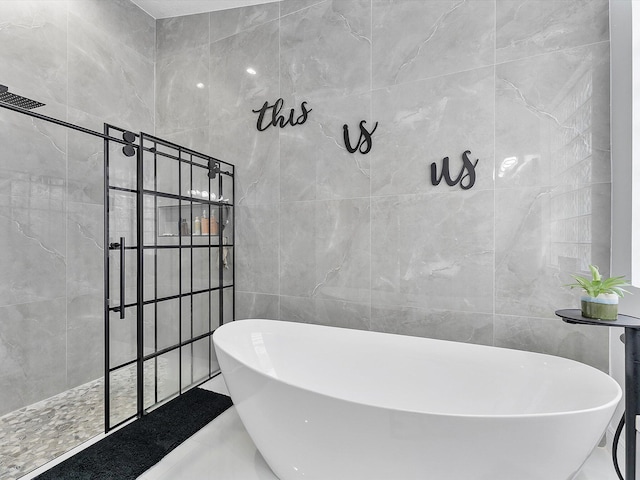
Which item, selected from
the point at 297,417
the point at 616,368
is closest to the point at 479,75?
the point at 616,368

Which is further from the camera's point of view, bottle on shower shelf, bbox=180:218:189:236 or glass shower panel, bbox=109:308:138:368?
glass shower panel, bbox=109:308:138:368

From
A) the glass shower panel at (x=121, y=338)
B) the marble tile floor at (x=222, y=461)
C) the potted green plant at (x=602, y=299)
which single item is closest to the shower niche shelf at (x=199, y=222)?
the glass shower panel at (x=121, y=338)

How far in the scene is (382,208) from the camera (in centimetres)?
217

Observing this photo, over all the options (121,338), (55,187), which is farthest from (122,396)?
(55,187)

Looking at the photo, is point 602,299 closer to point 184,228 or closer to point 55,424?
point 184,228

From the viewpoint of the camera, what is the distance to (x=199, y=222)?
2549mm

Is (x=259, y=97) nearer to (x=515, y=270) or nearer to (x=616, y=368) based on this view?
(x=515, y=270)

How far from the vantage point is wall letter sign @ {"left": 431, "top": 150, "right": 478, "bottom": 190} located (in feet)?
6.41

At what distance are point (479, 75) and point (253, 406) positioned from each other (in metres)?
2.12

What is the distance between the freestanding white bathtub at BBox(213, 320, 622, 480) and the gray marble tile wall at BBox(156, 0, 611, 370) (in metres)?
0.34

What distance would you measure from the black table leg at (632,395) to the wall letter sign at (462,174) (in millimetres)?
1018

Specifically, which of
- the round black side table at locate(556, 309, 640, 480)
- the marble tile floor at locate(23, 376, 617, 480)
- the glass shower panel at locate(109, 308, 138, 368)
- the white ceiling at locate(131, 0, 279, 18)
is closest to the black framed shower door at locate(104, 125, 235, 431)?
the glass shower panel at locate(109, 308, 138, 368)

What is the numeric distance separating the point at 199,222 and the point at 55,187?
94cm

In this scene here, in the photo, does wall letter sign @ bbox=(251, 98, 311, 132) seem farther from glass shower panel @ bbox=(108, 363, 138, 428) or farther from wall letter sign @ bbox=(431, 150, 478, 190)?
glass shower panel @ bbox=(108, 363, 138, 428)
